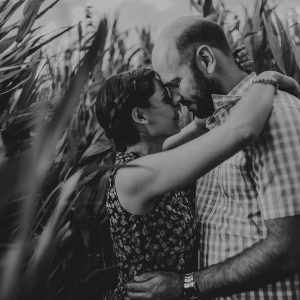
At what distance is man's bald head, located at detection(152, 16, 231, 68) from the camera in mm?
938

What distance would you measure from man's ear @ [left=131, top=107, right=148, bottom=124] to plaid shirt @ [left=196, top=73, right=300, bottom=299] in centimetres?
18

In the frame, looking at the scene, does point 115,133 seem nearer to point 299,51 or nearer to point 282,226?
point 282,226

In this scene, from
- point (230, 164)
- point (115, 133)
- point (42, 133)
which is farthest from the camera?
point (115, 133)

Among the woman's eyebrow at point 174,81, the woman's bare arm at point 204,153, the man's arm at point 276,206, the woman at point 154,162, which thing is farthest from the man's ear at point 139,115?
the man's arm at point 276,206

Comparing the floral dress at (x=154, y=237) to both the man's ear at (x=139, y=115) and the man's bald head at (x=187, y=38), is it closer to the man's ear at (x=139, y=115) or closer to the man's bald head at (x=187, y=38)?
the man's ear at (x=139, y=115)

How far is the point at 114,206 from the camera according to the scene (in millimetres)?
879

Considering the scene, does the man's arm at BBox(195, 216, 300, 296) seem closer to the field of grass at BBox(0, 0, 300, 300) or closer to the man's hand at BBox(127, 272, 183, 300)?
the man's hand at BBox(127, 272, 183, 300)

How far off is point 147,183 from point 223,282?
246 millimetres

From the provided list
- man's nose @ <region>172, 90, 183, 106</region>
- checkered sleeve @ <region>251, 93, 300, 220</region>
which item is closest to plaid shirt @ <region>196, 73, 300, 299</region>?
checkered sleeve @ <region>251, 93, 300, 220</region>

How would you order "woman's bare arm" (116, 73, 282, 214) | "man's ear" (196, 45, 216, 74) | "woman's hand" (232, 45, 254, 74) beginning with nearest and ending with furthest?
"woman's bare arm" (116, 73, 282, 214), "man's ear" (196, 45, 216, 74), "woman's hand" (232, 45, 254, 74)

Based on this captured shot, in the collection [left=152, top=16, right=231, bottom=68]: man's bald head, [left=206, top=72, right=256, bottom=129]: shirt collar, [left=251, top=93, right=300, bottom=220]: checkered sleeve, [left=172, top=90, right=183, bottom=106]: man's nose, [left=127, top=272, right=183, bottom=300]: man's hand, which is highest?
[left=152, top=16, right=231, bottom=68]: man's bald head

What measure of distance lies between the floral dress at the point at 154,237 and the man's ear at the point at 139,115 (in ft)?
0.65

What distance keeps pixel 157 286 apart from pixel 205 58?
53cm

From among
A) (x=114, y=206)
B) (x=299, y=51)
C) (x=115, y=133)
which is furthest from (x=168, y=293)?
(x=299, y=51)
